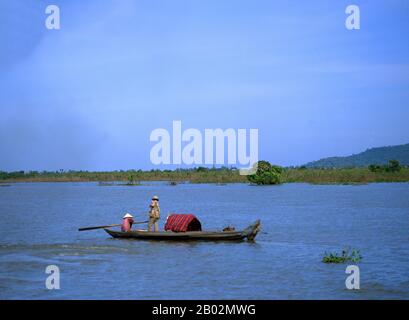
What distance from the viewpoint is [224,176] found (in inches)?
3725

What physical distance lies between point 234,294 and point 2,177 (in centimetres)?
11633

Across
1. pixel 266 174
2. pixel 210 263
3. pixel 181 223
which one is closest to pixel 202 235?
pixel 181 223

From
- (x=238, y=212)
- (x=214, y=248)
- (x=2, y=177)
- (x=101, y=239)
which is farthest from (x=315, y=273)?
(x=2, y=177)

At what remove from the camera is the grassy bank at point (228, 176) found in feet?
265

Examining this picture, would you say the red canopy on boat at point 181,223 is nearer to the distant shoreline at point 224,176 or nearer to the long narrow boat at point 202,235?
the long narrow boat at point 202,235

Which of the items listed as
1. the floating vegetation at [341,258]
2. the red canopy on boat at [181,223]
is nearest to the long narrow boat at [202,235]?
the red canopy on boat at [181,223]

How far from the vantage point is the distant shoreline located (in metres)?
80.9

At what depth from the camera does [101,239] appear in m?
25.3

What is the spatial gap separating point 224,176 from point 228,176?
99 centimetres

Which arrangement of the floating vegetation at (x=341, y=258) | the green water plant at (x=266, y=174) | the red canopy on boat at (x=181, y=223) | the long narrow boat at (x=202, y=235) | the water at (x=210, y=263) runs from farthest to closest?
1. the green water plant at (x=266, y=174)
2. the red canopy on boat at (x=181, y=223)
3. the long narrow boat at (x=202, y=235)
4. the floating vegetation at (x=341, y=258)
5. the water at (x=210, y=263)

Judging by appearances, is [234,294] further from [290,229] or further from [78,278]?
[290,229]

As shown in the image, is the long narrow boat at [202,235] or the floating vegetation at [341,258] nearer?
the floating vegetation at [341,258]

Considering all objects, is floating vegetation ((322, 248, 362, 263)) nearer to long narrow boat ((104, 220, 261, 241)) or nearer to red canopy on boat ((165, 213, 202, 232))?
long narrow boat ((104, 220, 261, 241))

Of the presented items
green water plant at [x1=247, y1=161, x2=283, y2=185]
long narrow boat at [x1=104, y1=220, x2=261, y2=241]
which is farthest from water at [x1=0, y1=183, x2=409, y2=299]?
green water plant at [x1=247, y1=161, x2=283, y2=185]
